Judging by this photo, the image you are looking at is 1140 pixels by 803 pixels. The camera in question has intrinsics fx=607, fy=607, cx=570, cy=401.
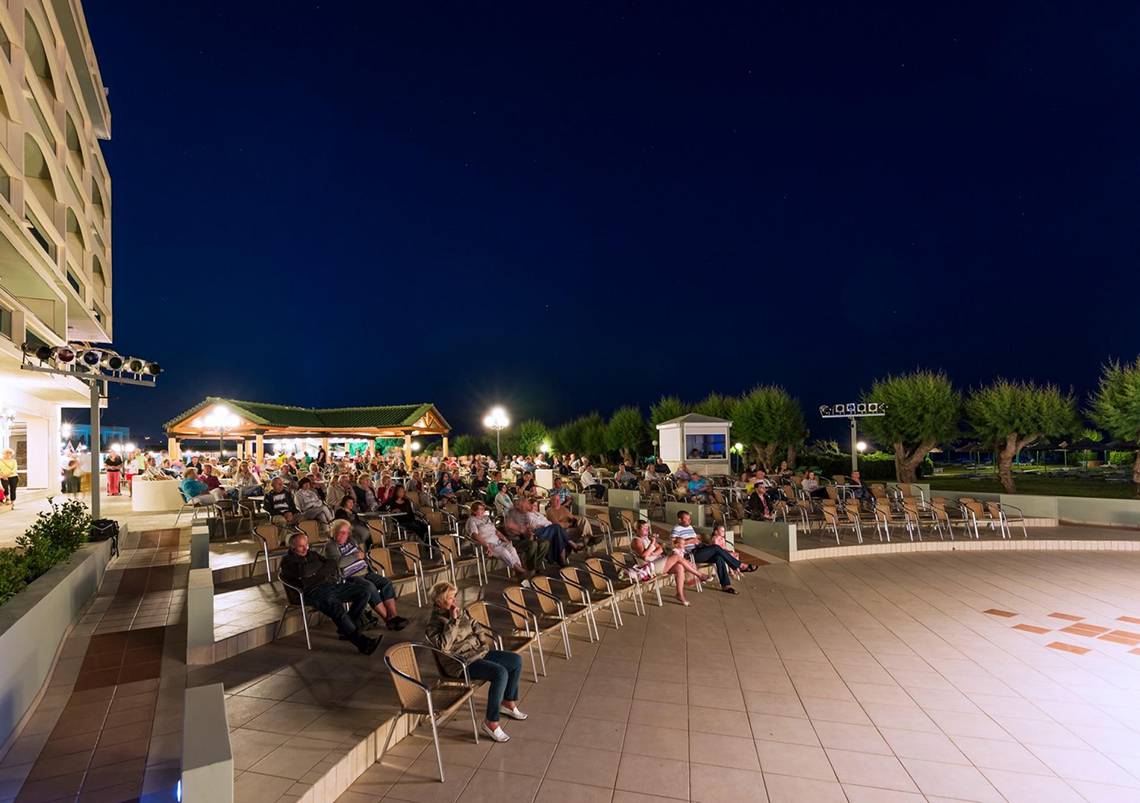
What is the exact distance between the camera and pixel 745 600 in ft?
28.1

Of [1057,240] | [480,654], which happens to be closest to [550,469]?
[480,654]

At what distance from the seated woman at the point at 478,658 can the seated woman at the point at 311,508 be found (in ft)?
17.1

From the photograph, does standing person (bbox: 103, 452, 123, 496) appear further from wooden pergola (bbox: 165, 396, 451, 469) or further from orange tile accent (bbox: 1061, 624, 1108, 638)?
orange tile accent (bbox: 1061, 624, 1108, 638)

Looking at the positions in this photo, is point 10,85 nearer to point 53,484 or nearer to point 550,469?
point 53,484

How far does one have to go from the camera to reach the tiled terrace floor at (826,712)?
12.4ft

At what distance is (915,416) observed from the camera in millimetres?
21453

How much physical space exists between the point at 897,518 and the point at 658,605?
8.69 m

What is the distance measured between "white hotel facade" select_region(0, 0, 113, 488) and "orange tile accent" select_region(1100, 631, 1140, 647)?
16.2 meters

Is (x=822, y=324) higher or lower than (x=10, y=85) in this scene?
higher

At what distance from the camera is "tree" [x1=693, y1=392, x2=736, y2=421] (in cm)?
3253

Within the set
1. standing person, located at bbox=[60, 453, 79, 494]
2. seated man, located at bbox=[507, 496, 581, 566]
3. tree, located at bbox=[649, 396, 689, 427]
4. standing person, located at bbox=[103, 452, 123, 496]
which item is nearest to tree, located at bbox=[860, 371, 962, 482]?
tree, located at bbox=[649, 396, 689, 427]

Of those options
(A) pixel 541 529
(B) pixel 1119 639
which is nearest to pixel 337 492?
(A) pixel 541 529

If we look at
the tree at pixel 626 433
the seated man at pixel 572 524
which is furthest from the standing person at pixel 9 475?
the tree at pixel 626 433

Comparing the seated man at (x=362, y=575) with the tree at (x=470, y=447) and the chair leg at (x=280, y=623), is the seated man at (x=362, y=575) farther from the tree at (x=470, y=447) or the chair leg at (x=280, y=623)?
the tree at (x=470, y=447)
